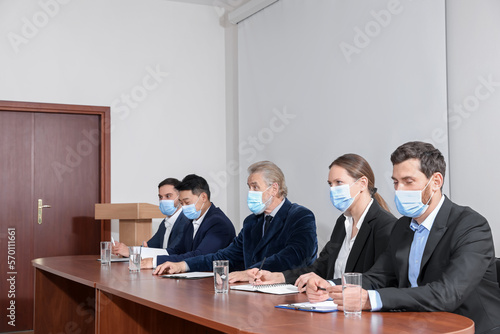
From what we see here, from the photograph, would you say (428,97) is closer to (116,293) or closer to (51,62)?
(116,293)

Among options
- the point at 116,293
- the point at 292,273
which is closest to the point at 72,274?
the point at 116,293

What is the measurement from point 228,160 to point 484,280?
182 inches

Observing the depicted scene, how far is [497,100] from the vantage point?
138 inches

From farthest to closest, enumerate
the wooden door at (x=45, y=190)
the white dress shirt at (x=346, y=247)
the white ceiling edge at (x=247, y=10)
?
the white ceiling edge at (x=247, y=10) → the wooden door at (x=45, y=190) → the white dress shirt at (x=346, y=247)

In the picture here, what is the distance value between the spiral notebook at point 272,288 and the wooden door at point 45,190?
363 centimetres

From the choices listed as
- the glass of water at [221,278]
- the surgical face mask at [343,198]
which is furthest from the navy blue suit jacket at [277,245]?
the glass of water at [221,278]

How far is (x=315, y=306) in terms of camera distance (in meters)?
2.07

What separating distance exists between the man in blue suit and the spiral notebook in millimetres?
471

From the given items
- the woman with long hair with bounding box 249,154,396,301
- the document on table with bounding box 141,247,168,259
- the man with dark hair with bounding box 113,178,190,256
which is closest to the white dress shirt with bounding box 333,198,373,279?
the woman with long hair with bounding box 249,154,396,301

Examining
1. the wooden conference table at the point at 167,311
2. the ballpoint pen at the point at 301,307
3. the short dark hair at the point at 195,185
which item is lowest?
the wooden conference table at the point at 167,311

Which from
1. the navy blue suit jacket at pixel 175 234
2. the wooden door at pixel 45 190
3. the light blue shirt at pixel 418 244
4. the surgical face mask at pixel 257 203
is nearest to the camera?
the light blue shirt at pixel 418 244

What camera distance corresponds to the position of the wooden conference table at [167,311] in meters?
1.78

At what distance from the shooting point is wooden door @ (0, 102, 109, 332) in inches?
225

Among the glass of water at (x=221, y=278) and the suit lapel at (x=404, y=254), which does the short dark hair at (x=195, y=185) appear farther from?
the suit lapel at (x=404, y=254)
